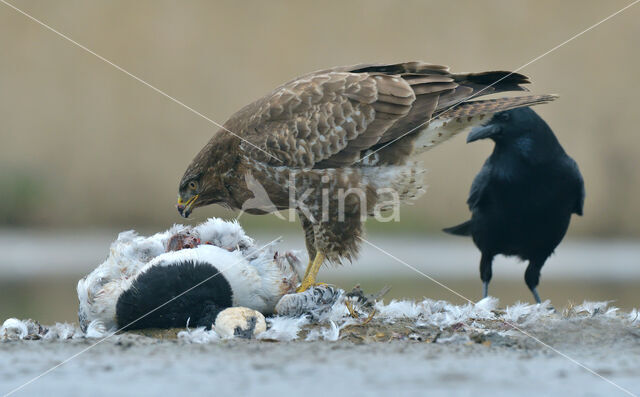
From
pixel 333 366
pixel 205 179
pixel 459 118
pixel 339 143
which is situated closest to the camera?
pixel 333 366

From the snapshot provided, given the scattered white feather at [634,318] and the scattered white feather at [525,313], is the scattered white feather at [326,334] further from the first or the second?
the scattered white feather at [634,318]

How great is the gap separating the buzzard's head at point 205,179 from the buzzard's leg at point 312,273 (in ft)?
2.30

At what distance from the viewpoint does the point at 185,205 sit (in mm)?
4750

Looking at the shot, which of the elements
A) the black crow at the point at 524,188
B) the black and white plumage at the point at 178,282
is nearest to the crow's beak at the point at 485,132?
the black crow at the point at 524,188

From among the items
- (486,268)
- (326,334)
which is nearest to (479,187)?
(486,268)

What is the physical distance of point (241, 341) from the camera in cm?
327

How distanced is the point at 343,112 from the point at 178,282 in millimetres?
1508

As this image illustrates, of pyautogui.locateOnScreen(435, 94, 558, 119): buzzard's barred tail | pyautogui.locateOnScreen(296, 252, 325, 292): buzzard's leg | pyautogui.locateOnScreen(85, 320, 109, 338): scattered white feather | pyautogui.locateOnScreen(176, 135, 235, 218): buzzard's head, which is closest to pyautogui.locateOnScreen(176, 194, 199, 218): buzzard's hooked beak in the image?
pyautogui.locateOnScreen(176, 135, 235, 218): buzzard's head

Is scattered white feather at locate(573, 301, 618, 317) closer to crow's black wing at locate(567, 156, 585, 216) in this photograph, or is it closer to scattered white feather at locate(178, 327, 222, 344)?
crow's black wing at locate(567, 156, 585, 216)

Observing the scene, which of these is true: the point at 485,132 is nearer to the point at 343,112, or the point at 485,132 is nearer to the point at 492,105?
the point at 492,105

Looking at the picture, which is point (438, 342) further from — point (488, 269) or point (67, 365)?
point (488, 269)

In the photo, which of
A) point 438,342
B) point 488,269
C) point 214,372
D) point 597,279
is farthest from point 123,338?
point 597,279

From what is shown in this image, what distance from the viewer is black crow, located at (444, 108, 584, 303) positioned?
17.5 feet

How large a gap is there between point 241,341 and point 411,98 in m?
1.96
